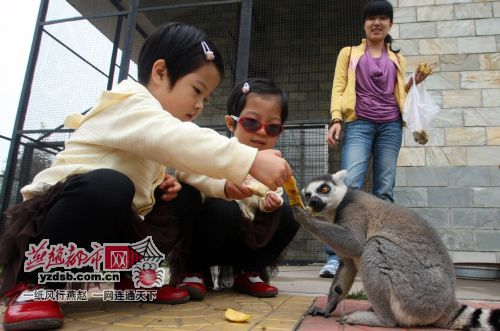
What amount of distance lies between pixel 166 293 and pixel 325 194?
3.81 ft

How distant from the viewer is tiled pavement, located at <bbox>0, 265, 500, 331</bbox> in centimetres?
169

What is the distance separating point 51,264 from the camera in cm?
172

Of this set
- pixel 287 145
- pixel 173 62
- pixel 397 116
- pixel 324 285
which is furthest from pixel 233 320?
pixel 287 145

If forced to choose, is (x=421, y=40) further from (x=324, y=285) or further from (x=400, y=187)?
(x=324, y=285)

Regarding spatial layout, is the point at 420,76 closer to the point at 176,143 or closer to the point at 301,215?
the point at 301,215

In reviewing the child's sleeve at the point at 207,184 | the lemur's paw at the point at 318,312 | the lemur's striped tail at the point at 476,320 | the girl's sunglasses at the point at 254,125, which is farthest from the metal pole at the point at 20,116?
the lemur's striped tail at the point at 476,320

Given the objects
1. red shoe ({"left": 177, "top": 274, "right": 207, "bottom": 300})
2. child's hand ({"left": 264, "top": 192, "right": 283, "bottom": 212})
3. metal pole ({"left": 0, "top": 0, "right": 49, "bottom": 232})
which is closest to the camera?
red shoe ({"left": 177, "top": 274, "right": 207, "bottom": 300})

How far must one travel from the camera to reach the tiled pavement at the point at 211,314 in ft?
5.56

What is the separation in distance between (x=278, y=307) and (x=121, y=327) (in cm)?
88

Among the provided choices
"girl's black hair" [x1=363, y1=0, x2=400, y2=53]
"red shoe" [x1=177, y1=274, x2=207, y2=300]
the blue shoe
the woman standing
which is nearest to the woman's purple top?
the woman standing

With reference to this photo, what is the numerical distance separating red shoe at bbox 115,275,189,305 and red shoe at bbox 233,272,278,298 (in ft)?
1.59

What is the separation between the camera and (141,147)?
1.67 meters

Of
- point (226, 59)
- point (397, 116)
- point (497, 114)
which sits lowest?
point (397, 116)

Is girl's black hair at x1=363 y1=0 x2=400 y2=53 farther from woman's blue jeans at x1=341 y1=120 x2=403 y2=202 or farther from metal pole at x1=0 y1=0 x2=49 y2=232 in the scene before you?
metal pole at x1=0 y1=0 x2=49 y2=232
